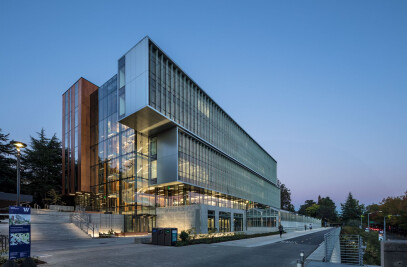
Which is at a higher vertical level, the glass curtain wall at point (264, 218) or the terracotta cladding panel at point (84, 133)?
the terracotta cladding panel at point (84, 133)

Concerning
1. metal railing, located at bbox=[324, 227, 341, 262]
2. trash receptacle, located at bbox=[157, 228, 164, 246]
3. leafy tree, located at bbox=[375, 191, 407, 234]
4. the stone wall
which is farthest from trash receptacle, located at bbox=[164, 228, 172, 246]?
leafy tree, located at bbox=[375, 191, 407, 234]

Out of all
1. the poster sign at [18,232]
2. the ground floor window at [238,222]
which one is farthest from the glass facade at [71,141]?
the poster sign at [18,232]

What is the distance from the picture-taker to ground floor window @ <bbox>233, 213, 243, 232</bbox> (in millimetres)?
39875

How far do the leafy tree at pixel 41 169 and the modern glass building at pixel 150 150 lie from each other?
1322cm

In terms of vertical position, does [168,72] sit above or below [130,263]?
above

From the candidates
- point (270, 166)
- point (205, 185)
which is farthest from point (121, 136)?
point (270, 166)

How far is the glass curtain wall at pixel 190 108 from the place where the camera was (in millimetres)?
38031

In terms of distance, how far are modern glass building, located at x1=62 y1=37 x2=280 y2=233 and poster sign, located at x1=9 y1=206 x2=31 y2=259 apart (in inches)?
844

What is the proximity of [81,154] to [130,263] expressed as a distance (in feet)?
132

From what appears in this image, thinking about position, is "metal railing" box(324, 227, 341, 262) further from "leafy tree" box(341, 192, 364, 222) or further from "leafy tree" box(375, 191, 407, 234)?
"leafy tree" box(341, 192, 364, 222)

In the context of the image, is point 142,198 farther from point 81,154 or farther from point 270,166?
point 270,166

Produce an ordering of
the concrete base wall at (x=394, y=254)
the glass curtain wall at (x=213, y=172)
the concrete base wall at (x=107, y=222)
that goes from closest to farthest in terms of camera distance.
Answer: the concrete base wall at (x=394, y=254) < the concrete base wall at (x=107, y=222) < the glass curtain wall at (x=213, y=172)

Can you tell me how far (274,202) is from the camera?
97562 mm

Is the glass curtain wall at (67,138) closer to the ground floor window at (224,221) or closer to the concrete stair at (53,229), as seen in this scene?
the concrete stair at (53,229)
